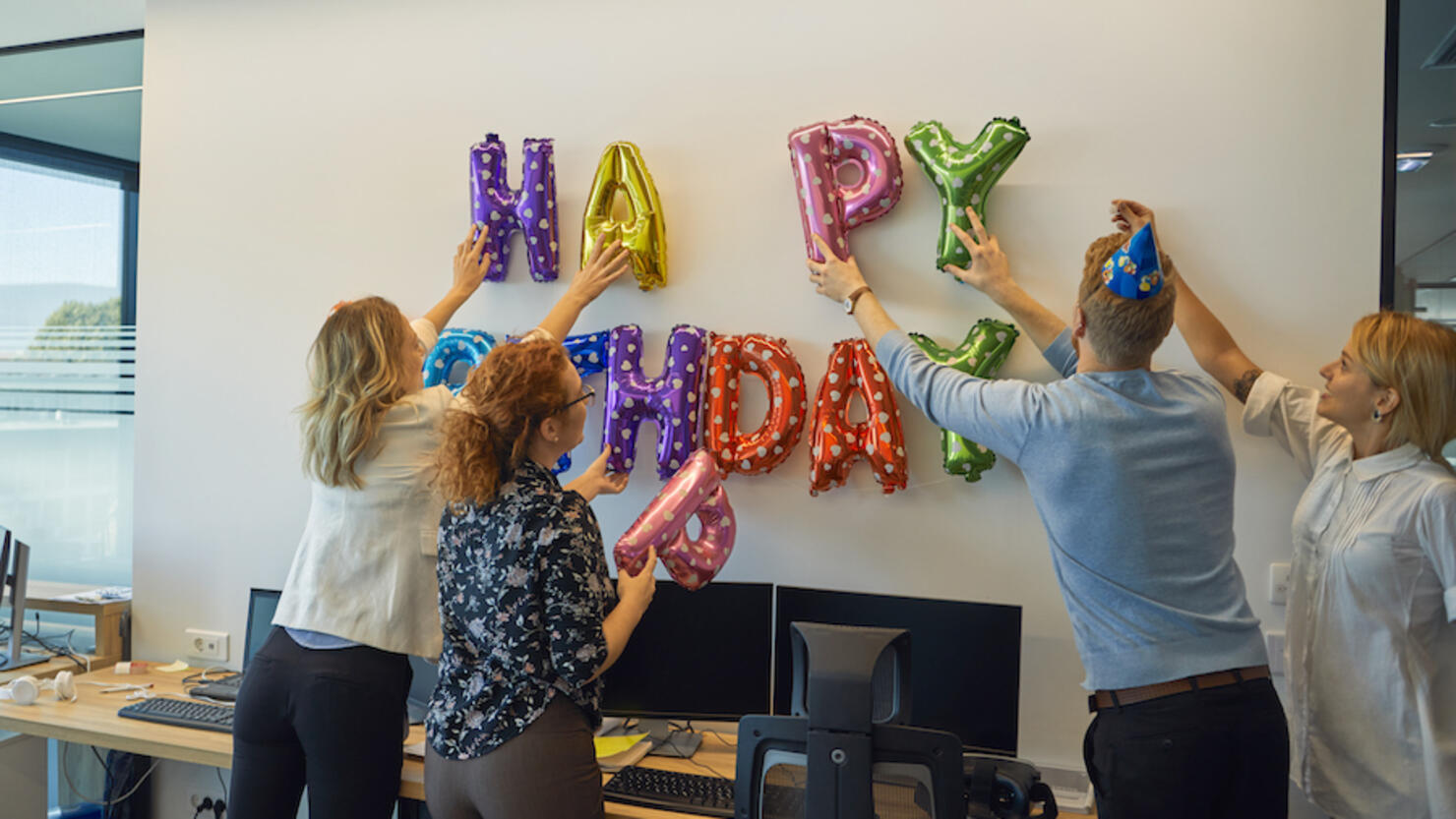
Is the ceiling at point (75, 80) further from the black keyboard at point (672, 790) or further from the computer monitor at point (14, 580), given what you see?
the black keyboard at point (672, 790)

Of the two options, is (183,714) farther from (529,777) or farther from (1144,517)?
(1144,517)

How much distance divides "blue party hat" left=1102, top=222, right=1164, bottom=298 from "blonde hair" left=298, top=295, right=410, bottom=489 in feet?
4.76

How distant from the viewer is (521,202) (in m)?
2.63

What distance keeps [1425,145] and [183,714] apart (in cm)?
338

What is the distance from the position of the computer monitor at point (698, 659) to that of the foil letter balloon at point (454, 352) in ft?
2.74

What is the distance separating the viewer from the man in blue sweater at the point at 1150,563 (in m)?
1.60

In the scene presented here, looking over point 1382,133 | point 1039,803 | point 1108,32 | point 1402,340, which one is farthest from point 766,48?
point 1039,803

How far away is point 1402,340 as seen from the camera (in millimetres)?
1794

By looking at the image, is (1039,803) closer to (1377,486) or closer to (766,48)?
(1377,486)

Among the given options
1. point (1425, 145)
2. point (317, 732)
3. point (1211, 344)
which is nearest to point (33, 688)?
point (317, 732)

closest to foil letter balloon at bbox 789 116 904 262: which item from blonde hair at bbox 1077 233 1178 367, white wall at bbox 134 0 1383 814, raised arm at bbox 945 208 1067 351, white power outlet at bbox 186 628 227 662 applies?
white wall at bbox 134 0 1383 814

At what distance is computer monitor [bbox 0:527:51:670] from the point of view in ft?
9.64

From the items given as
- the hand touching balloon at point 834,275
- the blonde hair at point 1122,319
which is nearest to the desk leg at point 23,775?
the hand touching balloon at point 834,275

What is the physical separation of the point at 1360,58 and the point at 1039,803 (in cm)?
182
